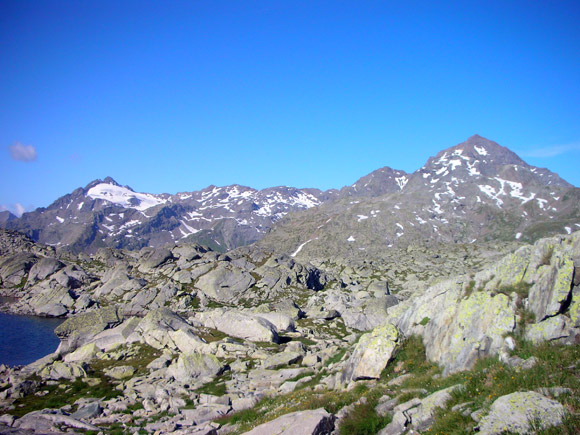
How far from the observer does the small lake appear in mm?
64688

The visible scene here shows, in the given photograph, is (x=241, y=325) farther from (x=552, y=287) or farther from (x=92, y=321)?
(x=552, y=287)

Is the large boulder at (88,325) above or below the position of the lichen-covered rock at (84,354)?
above

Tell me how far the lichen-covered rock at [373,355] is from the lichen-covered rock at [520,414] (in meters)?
10.7

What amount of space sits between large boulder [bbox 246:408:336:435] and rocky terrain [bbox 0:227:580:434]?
0.07 m

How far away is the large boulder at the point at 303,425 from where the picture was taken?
557 inches

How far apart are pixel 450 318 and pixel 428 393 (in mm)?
6852

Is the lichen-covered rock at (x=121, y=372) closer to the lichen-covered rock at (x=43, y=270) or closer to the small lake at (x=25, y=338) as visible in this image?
the small lake at (x=25, y=338)

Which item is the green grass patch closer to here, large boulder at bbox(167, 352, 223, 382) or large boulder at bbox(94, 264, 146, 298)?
large boulder at bbox(167, 352, 223, 382)

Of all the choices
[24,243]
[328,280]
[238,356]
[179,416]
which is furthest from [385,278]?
[24,243]

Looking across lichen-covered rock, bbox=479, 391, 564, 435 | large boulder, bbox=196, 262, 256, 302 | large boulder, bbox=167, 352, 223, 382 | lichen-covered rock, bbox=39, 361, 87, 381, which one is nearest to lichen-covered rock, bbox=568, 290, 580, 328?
lichen-covered rock, bbox=479, 391, 564, 435

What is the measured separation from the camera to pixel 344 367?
76.8ft

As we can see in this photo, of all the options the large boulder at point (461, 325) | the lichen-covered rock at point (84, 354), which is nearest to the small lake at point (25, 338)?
the lichen-covered rock at point (84, 354)

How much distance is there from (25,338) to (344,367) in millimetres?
84728

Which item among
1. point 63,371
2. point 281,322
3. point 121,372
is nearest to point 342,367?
point 121,372
